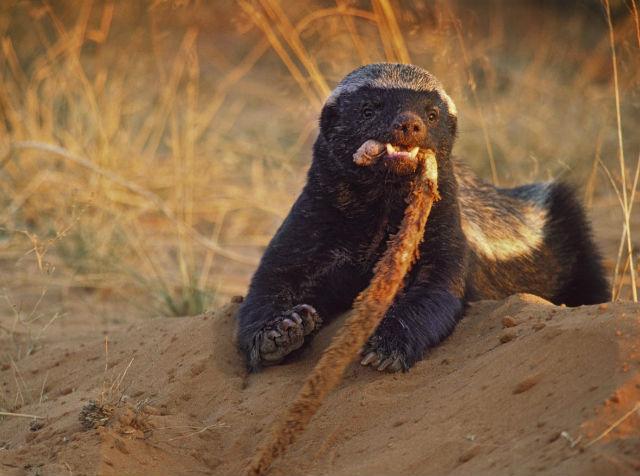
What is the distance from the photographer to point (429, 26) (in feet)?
22.4

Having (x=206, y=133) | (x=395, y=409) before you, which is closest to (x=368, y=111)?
(x=395, y=409)

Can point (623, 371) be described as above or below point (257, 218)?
above

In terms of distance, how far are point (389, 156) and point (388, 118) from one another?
9.9 inches

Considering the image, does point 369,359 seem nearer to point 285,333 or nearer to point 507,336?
point 285,333

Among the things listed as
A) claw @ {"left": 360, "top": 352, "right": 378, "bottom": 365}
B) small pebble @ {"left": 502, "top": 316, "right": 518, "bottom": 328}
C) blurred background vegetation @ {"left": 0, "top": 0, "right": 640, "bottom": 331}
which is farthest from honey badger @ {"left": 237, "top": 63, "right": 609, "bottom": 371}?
blurred background vegetation @ {"left": 0, "top": 0, "right": 640, "bottom": 331}

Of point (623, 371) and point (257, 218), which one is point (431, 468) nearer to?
point (623, 371)

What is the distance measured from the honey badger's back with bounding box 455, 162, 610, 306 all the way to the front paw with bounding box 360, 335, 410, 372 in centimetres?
98

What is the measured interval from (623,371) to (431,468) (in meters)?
0.68

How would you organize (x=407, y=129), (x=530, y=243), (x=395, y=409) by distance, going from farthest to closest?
(x=530, y=243), (x=407, y=129), (x=395, y=409)

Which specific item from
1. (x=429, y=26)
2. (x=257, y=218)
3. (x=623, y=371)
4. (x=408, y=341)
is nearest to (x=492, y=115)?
(x=257, y=218)

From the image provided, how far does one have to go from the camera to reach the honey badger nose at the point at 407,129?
420cm

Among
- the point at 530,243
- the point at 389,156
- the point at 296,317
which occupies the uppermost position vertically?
the point at 389,156

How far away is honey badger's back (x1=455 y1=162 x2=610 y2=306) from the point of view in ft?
17.5

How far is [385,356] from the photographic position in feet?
13.2
